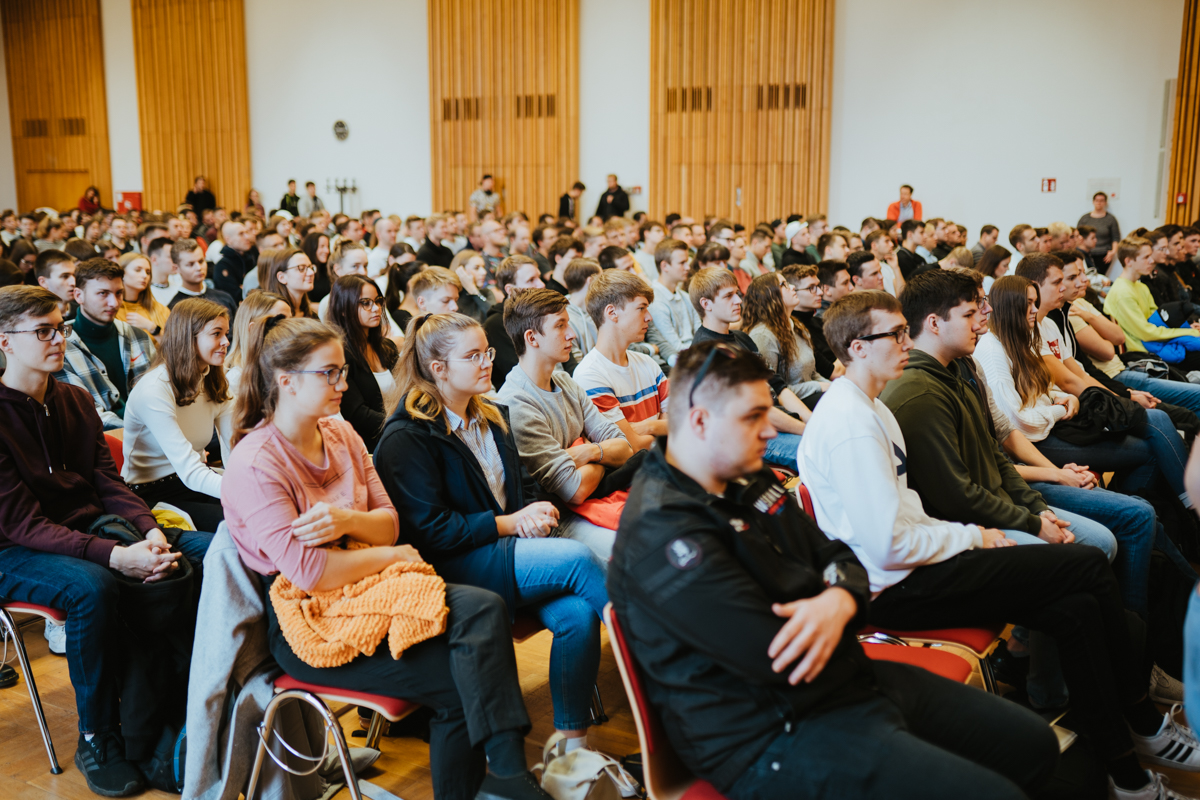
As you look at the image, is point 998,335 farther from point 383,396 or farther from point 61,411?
point 61,411

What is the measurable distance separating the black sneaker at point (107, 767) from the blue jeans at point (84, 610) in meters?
0.04

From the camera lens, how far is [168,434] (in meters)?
2.96

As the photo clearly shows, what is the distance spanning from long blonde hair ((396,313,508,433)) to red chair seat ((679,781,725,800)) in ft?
3.81

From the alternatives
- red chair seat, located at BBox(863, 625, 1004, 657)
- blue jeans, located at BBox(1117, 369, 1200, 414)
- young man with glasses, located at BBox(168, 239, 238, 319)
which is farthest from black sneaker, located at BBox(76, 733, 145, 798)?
blue jeans, located at BBox(1117, 369, 1200, 414)

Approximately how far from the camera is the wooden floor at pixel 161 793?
240 cm

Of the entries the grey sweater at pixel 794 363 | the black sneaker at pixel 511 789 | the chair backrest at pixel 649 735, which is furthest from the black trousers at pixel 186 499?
the grey sweater at pixel 794 363

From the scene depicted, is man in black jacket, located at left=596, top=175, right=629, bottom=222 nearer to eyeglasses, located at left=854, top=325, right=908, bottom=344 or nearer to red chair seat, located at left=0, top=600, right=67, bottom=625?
eyeglasses, located at left=854, top=325, right=908, bottom=344

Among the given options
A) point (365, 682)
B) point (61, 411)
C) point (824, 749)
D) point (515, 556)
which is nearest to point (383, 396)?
point (61, 411)

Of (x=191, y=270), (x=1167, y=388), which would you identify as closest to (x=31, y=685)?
(x=191, y=270)

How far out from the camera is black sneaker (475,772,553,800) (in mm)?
1845

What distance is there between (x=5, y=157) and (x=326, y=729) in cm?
2012

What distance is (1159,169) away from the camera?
11.7 meters

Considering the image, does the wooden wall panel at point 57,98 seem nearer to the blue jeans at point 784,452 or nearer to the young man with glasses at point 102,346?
the young man with glasses at point 102,346

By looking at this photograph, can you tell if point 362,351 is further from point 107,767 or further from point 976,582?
point 976,582
